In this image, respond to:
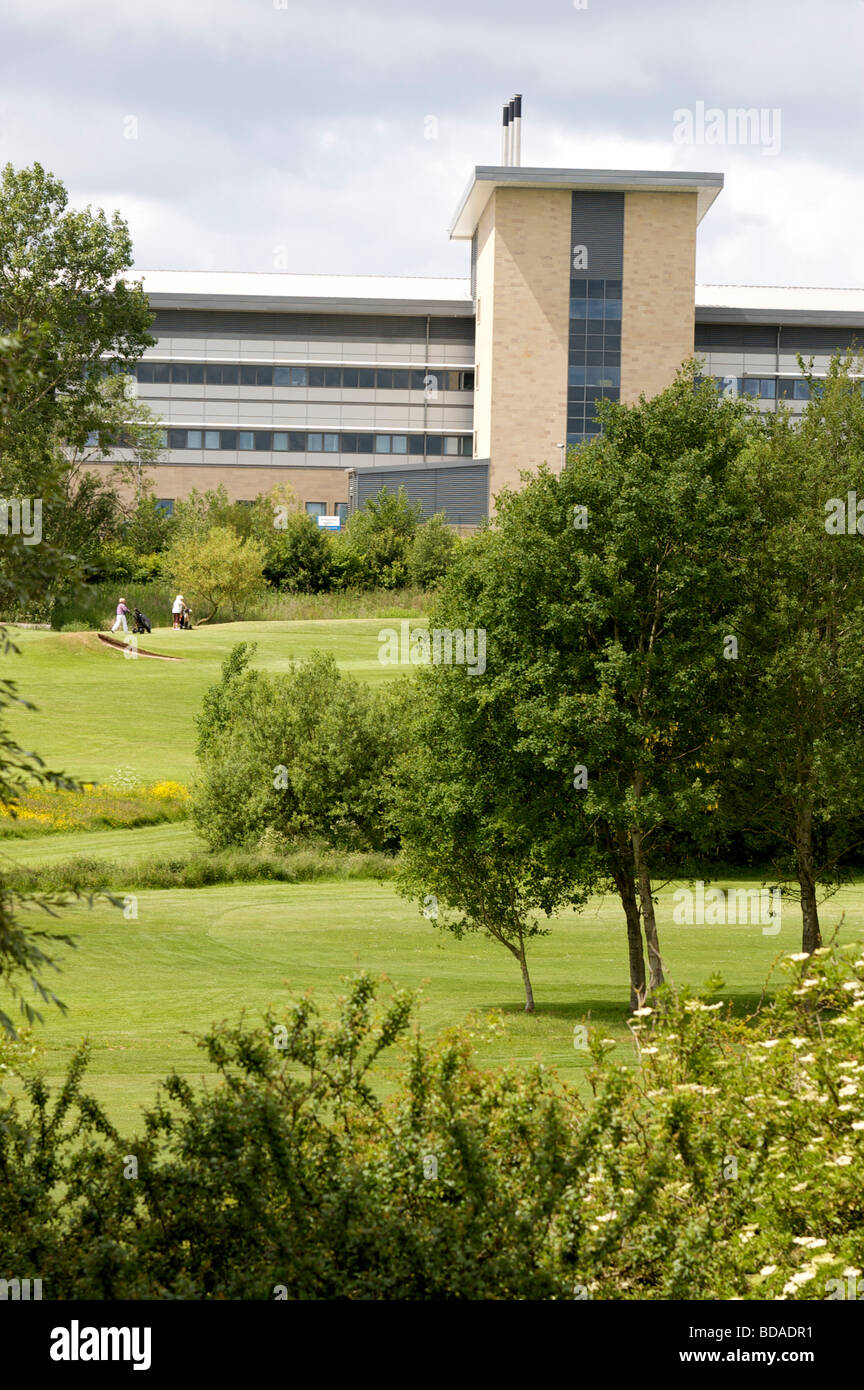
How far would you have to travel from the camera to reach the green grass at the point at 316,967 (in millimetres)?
17594

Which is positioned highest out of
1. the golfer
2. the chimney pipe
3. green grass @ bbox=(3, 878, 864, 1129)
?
the chimney pipe

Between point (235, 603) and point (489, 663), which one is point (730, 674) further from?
point (235, 603)

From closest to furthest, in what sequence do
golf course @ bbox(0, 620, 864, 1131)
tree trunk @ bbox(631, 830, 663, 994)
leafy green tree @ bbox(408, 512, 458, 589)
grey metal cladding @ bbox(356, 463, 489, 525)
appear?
→ 1. golf course @ bbox(0, 620, 864, 1131)
2. tree trunk @ bbox(631, 830, 663, 994)
3. leafy green tree @ bbox(408, 512, 458, 589)
4. grey metal cladding @ bbox(356, 463, 489, 525)

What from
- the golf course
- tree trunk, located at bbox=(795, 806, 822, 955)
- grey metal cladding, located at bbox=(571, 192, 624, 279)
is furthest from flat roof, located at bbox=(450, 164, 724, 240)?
tree trunk, located at bbox=(795, 806, 822, 955)

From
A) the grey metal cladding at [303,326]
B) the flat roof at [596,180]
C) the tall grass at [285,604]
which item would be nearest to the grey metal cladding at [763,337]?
the flat roof at [596,180]

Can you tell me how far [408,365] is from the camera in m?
90.9

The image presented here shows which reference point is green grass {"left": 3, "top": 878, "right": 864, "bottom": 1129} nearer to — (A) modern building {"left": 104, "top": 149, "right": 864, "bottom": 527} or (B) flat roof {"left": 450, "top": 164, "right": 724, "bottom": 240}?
(A) modern building {"left": 104, "top": 149, "right": 864, "bottom": 527}

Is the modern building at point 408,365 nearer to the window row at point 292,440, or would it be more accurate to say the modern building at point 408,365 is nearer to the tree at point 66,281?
the window row at point 292,440

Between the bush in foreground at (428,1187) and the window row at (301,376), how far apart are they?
8602 cm

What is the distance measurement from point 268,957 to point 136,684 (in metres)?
29.1

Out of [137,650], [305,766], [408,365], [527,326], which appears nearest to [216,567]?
[137,650]

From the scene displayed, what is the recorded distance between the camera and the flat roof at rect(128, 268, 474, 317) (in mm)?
90375

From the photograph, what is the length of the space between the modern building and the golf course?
4164 centimetres

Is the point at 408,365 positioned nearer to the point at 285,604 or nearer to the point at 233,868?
the point at 285,604
